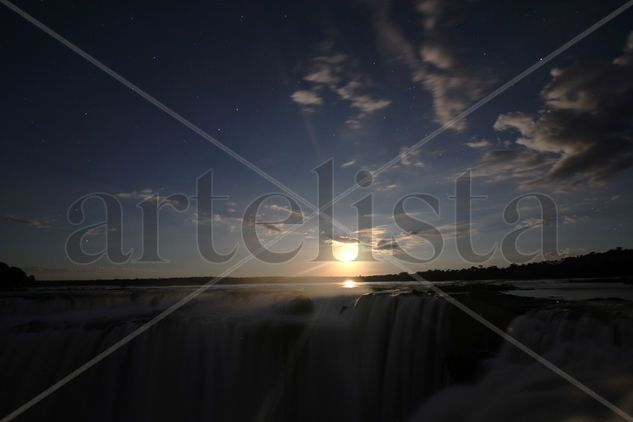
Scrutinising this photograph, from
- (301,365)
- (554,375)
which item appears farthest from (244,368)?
(554,375)

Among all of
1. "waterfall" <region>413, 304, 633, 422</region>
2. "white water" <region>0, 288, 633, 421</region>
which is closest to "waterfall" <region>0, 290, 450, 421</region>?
"white water" <region>0, 288, 633, 421</region>

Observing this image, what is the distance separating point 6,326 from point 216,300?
1102 cm

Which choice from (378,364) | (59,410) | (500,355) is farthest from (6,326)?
(500,355)

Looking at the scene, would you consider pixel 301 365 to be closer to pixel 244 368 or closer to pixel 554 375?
pixel 244 368

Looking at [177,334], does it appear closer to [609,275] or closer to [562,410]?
[562,410]

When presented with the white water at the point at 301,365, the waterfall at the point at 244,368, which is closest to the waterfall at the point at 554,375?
the white water at the point at 301,365

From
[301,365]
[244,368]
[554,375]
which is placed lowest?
[244,368]

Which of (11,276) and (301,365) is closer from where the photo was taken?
(301,365)

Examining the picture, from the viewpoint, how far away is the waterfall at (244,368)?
11.6m

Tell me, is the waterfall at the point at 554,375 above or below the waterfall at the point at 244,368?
above

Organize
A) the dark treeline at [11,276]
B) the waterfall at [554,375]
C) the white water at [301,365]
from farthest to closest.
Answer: the dark treeline at [11,276]
the white water at [301,365]
the waterfall at [554,375]

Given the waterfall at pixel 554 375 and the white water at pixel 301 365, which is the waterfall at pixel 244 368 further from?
the waterfall at pixel 554 375

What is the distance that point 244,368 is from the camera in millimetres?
13016

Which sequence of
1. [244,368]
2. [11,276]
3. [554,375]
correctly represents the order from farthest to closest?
[11,276]
[244,368]
[554,375]
